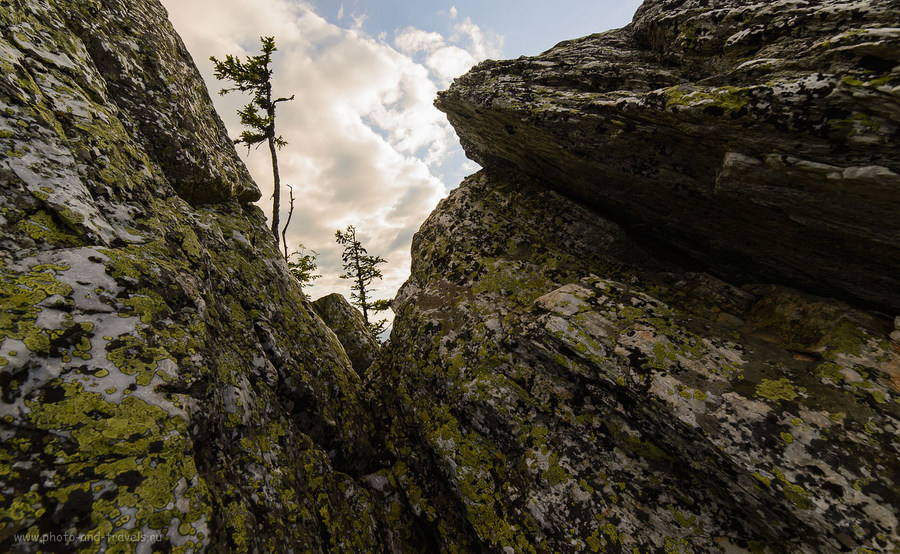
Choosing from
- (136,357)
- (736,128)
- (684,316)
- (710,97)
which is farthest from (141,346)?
(736,128)

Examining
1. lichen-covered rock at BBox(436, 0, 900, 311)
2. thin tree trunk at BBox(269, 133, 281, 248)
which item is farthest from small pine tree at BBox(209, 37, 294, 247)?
lichen-covered rock at BBox(436, 0, 900, 311)

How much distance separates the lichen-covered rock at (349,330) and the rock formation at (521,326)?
543cm

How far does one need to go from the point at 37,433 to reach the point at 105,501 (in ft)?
3.69

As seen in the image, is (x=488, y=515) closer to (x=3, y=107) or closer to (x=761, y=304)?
(x=761, y=304)

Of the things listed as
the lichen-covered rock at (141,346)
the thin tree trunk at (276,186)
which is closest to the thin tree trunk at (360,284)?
the thin tree trunk at (276,186)

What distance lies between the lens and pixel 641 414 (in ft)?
24.0

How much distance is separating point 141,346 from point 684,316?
36.0 ft

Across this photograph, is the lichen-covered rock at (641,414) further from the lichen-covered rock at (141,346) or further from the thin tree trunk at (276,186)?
the thin tree trunk at (276,186)

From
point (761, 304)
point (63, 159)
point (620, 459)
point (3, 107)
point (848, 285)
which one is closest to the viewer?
point (3, 107)

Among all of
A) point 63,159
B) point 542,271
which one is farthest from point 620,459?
point 63,159

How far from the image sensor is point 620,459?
7.44 m

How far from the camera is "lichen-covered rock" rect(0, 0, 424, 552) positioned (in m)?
4.15

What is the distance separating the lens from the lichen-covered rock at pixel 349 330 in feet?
56.6

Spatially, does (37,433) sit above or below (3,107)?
below
